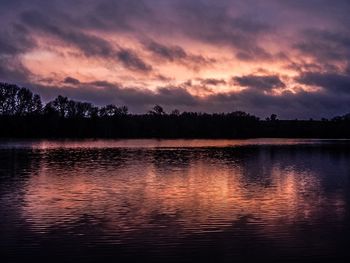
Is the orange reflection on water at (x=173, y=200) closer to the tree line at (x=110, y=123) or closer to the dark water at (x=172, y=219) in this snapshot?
the dark water at (x=172, y=219)

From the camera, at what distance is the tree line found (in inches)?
5408

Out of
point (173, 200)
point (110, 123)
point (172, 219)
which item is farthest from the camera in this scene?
point (110, 123)

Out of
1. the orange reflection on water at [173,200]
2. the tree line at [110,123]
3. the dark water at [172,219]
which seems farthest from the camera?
the tree line at [110,123]

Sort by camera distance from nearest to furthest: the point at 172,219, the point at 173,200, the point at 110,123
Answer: the point at 172,219
the point at 173,200
the point at 110,123

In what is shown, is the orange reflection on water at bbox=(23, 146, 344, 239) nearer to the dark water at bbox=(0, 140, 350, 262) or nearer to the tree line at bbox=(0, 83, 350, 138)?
the dark water at bbox=(0, 140, 350, 262)

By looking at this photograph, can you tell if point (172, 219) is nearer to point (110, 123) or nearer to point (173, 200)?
point (173, 200)

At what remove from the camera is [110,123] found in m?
170

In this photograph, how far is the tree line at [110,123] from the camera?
137m

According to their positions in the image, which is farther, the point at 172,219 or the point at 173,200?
the point at 173,200

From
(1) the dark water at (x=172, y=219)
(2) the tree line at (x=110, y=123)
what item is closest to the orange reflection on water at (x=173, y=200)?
(1) the dark water at (x=172, y=219)

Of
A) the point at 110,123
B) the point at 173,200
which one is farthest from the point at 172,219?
the point at 110,123

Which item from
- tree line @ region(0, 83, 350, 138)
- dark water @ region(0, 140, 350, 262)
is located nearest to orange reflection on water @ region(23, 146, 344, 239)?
dark water @ region(0, 140, 350, 262)

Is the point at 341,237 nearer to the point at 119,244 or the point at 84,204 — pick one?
the point at 119,244

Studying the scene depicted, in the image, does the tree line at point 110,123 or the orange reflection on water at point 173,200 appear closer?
the orange reflection on water at point 173,200
